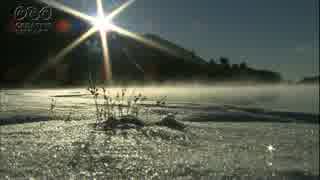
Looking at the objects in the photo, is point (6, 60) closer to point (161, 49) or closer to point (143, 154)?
point (161, 49)

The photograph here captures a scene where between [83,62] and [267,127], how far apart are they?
7026 millimetres

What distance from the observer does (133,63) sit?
35.2 feet

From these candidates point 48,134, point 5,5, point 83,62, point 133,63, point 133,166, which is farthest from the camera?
point 133,63

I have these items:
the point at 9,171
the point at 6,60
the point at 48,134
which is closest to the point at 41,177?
the point at 9,171

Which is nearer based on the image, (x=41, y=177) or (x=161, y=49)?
(x=41, y=177)

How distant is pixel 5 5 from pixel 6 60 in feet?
5.09

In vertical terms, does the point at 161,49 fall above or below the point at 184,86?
above

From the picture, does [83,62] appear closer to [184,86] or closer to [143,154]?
[184,86]

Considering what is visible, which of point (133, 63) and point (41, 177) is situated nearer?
point (41, 177)

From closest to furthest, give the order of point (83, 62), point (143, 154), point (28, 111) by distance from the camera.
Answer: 1. point (143, 154)
2. point (28, 111)
3. point (83, 62)

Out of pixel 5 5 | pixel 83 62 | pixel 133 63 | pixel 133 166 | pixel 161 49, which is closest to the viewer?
pixel 133 166

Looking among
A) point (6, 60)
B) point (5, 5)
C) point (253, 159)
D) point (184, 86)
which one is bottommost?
point (253, 159)

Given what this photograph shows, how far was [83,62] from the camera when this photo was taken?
32.8 feet

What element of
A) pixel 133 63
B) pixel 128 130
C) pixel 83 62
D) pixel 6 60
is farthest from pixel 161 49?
pixel 128 130
